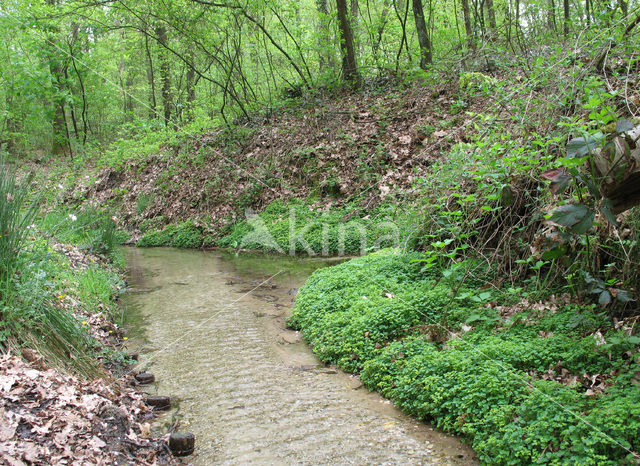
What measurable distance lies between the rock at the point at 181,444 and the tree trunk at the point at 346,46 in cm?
1155

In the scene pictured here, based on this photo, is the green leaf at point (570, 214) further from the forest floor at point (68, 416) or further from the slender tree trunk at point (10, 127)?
the slender tree trunk at point (10, 127)

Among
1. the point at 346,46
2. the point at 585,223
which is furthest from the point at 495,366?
the point at 346,46

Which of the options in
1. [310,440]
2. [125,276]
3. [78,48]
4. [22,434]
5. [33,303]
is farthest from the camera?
[78,48]

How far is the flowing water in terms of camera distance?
10.5ft

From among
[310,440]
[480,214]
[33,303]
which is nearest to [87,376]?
[33,303]

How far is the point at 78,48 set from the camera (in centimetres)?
1784

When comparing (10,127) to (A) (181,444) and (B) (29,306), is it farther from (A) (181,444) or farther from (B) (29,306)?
(A) (181,444)

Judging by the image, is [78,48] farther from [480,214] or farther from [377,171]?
[480,214]

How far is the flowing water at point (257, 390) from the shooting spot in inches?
126

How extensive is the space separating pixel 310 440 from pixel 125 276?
6456mm

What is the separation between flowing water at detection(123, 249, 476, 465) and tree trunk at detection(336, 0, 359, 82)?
816cm

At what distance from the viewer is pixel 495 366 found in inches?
133

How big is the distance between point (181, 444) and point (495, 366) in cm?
241

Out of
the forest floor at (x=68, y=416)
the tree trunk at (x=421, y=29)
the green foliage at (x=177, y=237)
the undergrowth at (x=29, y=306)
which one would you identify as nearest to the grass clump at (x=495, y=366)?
the forest floor at (x=68, y=416)
